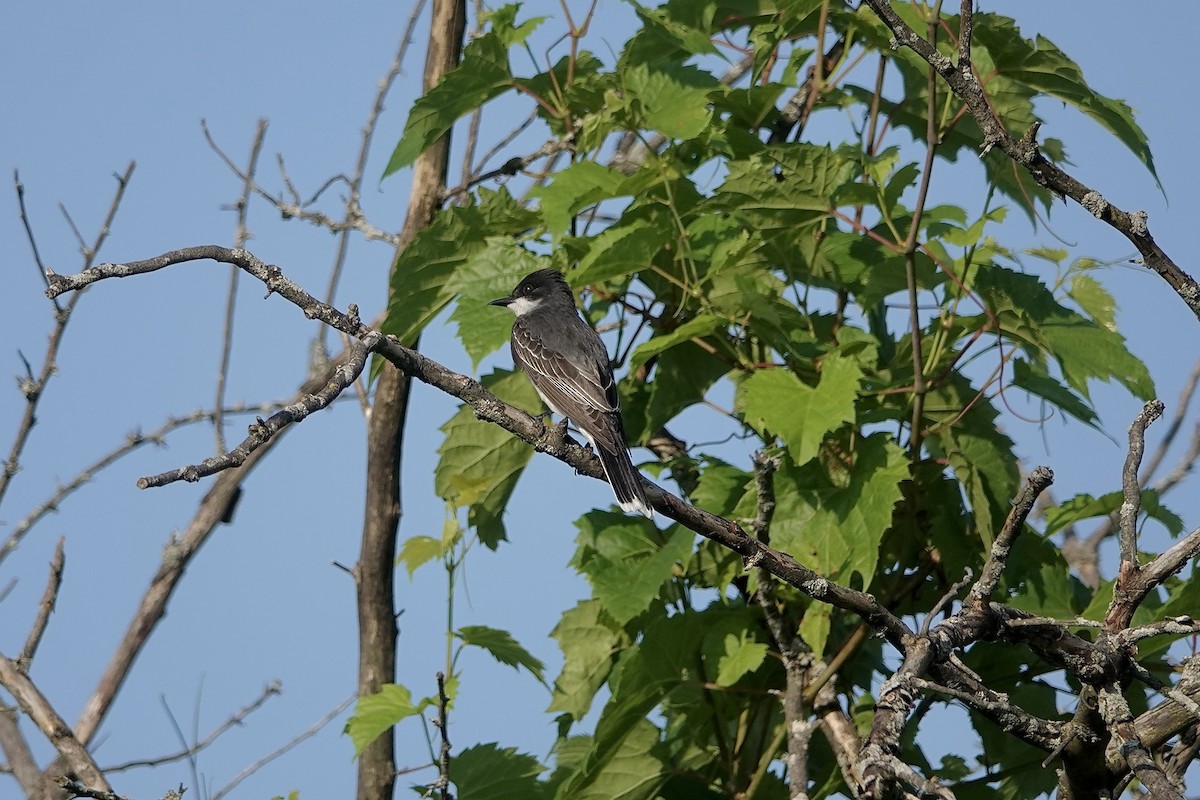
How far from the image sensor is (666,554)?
14.2ft

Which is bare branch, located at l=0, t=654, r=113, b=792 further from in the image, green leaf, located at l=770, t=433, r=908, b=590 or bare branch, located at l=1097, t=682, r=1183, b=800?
bare branch, located at l=1097, t=682, r=1183, b=800

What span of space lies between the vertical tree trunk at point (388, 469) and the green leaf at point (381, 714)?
1437mm

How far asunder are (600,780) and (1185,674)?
6.92 ft

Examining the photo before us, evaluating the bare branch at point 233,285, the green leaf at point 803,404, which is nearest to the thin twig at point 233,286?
the bare branch at point 233,285

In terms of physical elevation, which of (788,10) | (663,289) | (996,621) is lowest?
(996,621)

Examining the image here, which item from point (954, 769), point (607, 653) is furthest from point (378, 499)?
point (954, 769)

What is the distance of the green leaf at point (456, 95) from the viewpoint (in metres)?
4.84

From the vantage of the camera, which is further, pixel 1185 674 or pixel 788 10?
pixel 788 10

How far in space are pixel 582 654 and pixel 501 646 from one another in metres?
0.32

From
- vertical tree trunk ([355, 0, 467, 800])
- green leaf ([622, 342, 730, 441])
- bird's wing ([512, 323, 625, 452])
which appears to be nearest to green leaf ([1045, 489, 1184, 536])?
green leaf ([622, 342, 730, 441])

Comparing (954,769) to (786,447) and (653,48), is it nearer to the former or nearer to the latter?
(786,447)

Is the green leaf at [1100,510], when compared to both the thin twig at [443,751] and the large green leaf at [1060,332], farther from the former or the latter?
the thin twig at [443,751]

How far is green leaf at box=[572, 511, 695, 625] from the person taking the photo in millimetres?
4258

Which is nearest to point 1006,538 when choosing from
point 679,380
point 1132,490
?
point 1132,490
